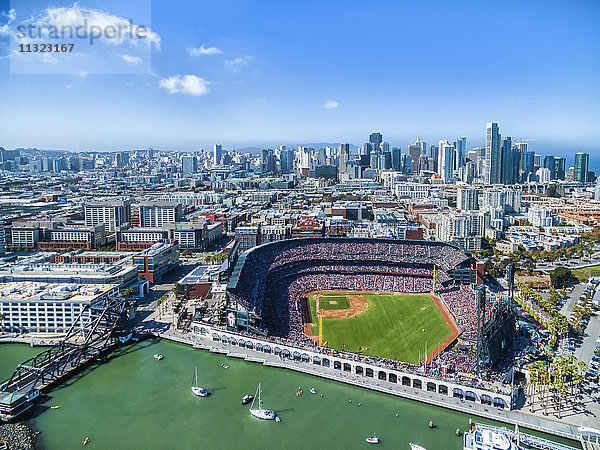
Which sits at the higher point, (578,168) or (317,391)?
(578,168)

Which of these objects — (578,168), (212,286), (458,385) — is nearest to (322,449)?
(458,385)

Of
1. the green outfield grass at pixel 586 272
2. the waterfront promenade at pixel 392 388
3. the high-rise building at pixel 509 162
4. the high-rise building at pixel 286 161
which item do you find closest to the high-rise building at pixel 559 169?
the high-rise building at pixel 509 162

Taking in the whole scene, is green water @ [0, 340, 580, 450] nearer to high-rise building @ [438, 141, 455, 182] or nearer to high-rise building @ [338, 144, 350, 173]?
high-rise building @ [438, 141, 455, 182]

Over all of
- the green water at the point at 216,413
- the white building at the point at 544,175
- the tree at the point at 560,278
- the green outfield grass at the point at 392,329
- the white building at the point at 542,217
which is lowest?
the green water at the point at 216,413

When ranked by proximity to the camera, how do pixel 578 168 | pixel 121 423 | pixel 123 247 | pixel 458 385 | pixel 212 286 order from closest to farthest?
pixel 121 423 < pixel 458 385 < pixel 212 286 < pixel 123 247 < pixel 578 168

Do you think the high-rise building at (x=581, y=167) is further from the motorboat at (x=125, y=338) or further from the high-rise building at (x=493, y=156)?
the motorboat at (x=125, y=338)

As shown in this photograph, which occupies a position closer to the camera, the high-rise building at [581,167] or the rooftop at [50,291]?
the rooftop at [50,291]

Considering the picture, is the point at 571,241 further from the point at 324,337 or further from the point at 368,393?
the point at 368,393
